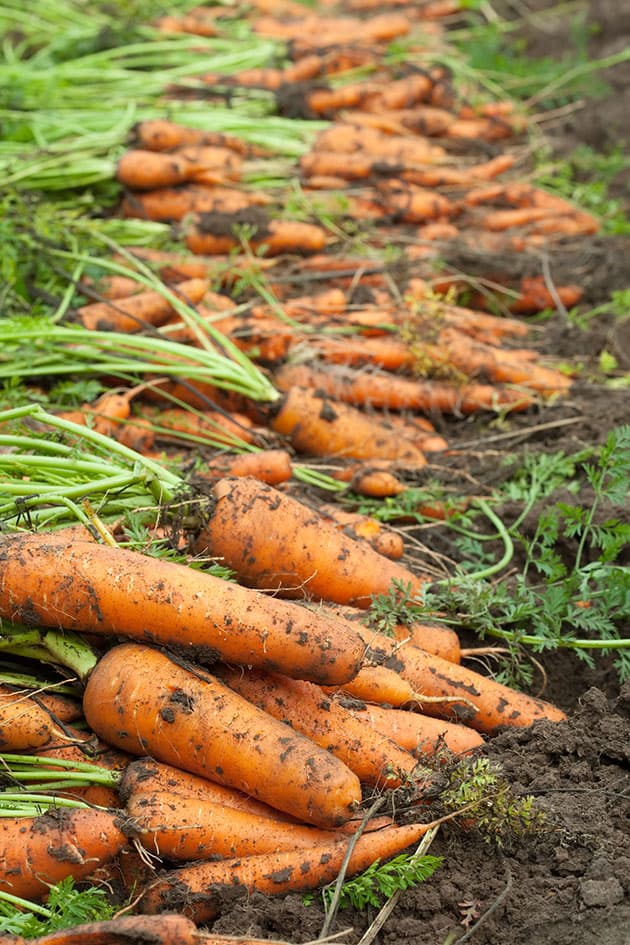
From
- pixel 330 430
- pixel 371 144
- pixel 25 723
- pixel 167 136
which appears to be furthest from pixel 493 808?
pixel 371 144

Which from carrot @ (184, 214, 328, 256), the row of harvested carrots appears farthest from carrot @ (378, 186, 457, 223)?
the row of harvested carrots

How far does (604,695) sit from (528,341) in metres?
2.51

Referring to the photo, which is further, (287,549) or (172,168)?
(172,168)

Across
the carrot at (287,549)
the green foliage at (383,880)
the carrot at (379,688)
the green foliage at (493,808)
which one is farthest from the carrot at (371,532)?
the green foliage at (383,880)

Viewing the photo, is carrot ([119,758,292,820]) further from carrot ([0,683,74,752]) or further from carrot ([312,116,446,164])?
carrot ([312,116,446,164])

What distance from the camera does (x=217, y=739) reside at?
8.31 ft

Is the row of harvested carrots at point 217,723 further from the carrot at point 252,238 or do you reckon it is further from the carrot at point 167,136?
the carrot at point 167,136

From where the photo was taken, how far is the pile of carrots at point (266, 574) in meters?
2.46

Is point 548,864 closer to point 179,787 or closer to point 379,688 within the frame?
point 379,688

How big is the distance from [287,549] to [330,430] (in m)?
1.14

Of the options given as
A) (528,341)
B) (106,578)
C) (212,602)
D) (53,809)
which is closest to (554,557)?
(212,602)

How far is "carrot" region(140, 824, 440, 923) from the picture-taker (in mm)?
2355

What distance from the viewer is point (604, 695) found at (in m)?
2.93

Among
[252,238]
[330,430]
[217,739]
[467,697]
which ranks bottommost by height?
[467,697]
